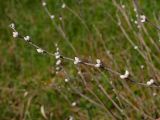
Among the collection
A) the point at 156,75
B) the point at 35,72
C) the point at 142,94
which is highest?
the point at 35,72

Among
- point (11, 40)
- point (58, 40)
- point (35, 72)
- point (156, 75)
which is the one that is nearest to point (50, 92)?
point (35, 72)

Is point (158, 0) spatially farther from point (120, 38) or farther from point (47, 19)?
point (47, 19)

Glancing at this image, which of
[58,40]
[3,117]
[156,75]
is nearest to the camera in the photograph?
[156,75]

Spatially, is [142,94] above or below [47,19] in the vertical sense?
below

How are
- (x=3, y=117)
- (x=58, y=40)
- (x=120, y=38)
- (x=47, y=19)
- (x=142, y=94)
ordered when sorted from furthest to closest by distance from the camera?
1. (x=47, y=19)
2. (x=58, y=40)
3. (x=120, y=38)
4. (x=3, y=117)
5. (x=142, y=94)

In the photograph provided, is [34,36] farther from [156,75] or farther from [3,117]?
[156,75]

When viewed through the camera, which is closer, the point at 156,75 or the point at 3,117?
the point at 156,75
